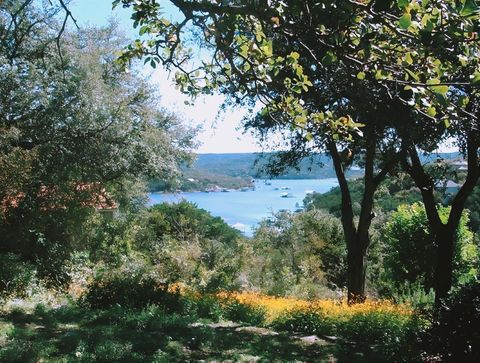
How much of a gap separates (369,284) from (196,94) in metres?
19.9

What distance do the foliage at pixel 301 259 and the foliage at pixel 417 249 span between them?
12.0ft

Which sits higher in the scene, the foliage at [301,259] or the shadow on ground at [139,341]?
the shadow on ground at [139,341]

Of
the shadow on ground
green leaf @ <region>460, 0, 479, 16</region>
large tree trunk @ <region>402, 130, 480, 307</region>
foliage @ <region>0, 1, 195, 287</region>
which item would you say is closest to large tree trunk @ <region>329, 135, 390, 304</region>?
large tree trunk @ <region>402, 130, 480, 307</region>

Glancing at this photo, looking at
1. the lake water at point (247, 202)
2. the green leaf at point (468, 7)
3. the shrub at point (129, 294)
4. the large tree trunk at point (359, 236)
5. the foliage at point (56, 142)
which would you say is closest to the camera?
the green leaf at point (468, 7)

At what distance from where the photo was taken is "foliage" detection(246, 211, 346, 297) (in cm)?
1950

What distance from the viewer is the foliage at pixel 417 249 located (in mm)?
15125

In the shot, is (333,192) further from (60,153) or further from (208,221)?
(60,153)

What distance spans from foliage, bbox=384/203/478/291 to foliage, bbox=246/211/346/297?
144 inches

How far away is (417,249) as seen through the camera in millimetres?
15805

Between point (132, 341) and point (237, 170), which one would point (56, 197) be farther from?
point (237, 170)

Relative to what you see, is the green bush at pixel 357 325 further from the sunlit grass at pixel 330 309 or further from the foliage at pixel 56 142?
the foliage at pixel 56 142

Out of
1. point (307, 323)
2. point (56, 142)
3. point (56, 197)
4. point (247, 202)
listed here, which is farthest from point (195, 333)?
point (247, 202)

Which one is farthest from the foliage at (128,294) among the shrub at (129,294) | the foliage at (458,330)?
the foliage at (458,330)

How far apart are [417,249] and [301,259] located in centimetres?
943
